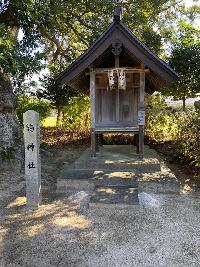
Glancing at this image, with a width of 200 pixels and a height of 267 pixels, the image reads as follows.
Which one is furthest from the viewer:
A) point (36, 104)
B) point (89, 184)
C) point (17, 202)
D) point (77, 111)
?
point (36, 104)

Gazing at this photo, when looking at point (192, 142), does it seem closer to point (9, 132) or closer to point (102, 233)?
point (102, 233)

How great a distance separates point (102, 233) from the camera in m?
5.12

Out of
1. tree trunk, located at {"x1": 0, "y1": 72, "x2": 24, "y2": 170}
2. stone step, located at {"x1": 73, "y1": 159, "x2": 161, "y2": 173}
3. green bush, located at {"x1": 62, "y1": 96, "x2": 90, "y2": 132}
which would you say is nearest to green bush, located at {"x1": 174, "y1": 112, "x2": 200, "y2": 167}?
stone step, located at {"x1": 73, "y1": 159, "x2": 161, "y2": 173}

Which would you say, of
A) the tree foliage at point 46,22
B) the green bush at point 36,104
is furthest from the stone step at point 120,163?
the green bush at point 36,104

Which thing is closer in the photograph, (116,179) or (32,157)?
(32,157)

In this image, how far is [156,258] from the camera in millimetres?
4344

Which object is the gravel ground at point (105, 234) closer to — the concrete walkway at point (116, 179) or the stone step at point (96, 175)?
the concrete walkway at point (116, 179)

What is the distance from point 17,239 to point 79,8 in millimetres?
8758

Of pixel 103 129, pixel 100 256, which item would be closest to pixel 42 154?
pixel 103 129

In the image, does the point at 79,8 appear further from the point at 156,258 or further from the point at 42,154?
the point at 156,258

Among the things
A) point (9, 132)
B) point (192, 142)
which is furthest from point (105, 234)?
point (9, 132)

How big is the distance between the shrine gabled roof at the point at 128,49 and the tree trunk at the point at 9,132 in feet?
11.2

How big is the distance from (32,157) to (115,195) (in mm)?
2077

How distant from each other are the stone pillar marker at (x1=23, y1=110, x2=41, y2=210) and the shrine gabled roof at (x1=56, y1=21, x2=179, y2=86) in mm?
2247
